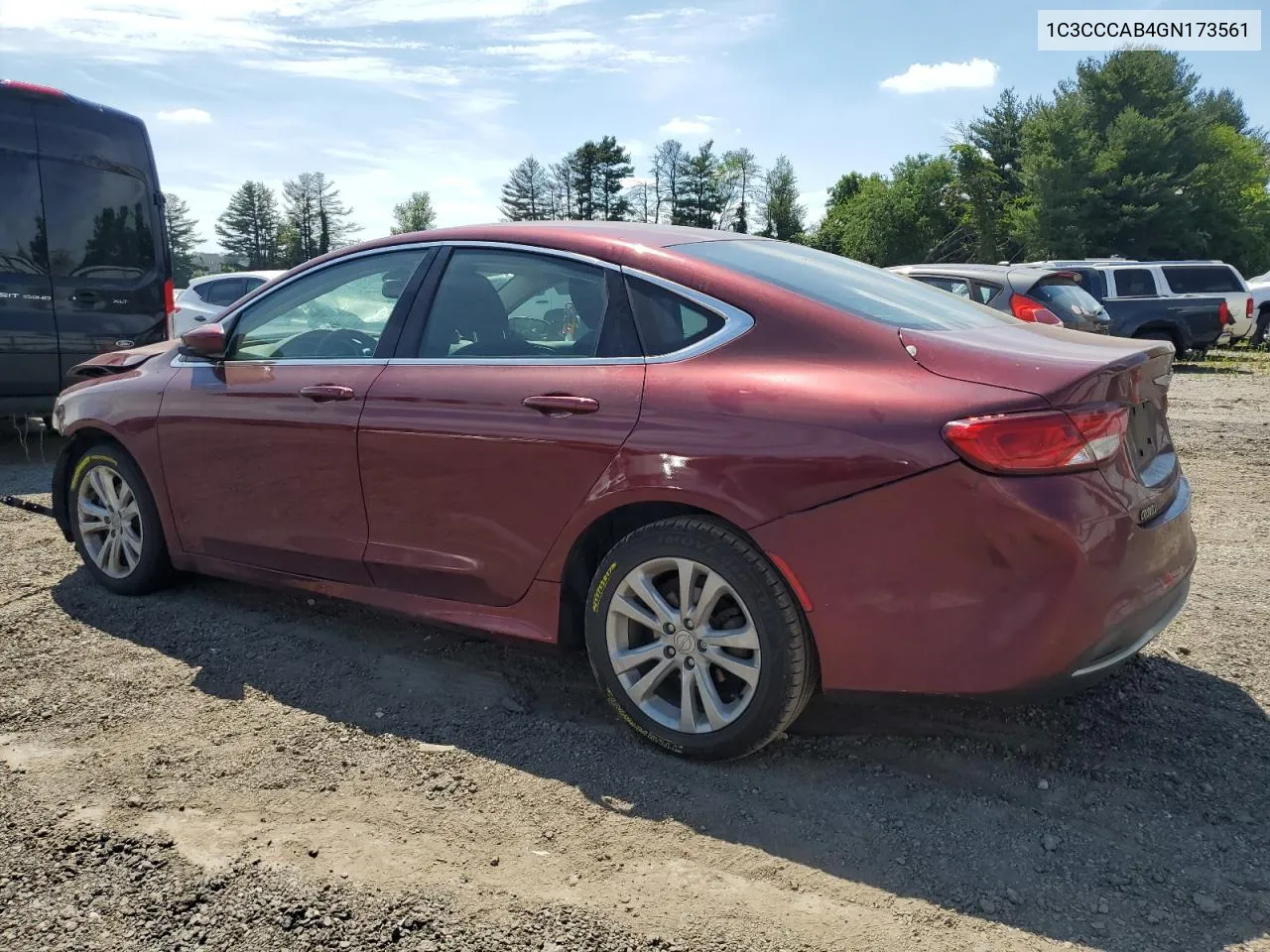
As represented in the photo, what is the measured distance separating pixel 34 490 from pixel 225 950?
552 cm

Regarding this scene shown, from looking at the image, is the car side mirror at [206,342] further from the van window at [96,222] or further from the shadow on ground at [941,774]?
the van window at [96,222]

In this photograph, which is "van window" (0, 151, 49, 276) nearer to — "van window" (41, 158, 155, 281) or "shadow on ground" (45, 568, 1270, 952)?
"van window" (41, 158, 155, 281)

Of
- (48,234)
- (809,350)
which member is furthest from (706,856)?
(48,234)

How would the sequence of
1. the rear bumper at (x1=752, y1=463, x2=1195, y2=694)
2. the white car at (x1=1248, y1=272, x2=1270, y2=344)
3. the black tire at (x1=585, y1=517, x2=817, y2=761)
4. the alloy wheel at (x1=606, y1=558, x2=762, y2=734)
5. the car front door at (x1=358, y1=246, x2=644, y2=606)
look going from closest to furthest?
the rear bumper at (x1=752, y1=463, x2=1195, y2=694)
the black tire at (x1=585, y1=517, x2=817, y2=761)
the alloy wheel at (x1=606, y1=558, x2=762, y2=734)
the car front door at (x1=358, y1=246, x2=644, y2=606)
the white car at (x1=1248, y1=272, x2=1270, y2=344)

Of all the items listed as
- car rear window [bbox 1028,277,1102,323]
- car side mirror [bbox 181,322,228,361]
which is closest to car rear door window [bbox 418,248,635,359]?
car side mirror [bbox 181,322,228,361]

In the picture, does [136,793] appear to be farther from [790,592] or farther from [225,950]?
[790,592]

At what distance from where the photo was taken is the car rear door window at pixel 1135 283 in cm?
1755

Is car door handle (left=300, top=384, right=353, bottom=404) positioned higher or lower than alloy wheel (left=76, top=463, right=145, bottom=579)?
higher

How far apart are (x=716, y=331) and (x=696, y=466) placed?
17.5 inches

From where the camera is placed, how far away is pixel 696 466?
9.48 feet

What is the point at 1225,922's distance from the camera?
7.54ft

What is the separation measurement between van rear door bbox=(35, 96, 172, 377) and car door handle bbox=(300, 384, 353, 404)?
4790mm

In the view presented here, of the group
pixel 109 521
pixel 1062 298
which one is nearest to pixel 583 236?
pixel 109 521

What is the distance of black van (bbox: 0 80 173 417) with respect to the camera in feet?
23.9
